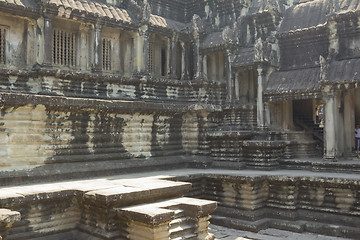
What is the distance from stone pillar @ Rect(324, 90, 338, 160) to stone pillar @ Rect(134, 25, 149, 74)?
7.09 meters

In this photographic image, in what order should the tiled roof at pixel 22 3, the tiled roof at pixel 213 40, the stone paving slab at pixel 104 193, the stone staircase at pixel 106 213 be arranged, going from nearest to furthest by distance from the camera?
the stone staircase at pixel 106 213 → the stone paving slab at pixel 104 193 → the tiled roof at pixel 22 3 → the tiled roof at pixel 213 40

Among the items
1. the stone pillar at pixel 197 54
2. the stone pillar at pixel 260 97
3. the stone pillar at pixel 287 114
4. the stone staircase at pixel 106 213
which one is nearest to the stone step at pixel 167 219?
the stone staircase at pixel 106 213

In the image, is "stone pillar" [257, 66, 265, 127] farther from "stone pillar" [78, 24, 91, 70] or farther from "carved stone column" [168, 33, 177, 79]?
"stone pillar" [78, 24, 91, 70]

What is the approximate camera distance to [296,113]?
18.3 metres

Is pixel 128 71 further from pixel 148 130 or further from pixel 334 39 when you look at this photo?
pixel 334 39

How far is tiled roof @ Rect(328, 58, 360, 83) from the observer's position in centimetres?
1204

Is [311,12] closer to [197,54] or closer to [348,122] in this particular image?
[348,122]

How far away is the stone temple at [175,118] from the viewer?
23.5 feet

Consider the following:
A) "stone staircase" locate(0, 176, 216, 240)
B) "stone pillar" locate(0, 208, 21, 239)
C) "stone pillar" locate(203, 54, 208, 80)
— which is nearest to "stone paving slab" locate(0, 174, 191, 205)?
"stone staircase" locate(0, 176, 216, 240)

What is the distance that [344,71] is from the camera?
12.5 metres

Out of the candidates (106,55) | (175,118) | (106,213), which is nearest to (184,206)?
(106,213)

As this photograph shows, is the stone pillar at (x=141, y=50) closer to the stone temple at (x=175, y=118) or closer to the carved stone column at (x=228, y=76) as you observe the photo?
the stone temple at (x=175, y=118)

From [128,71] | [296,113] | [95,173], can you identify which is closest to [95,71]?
[128,71]

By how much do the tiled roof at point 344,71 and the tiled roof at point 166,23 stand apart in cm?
703
